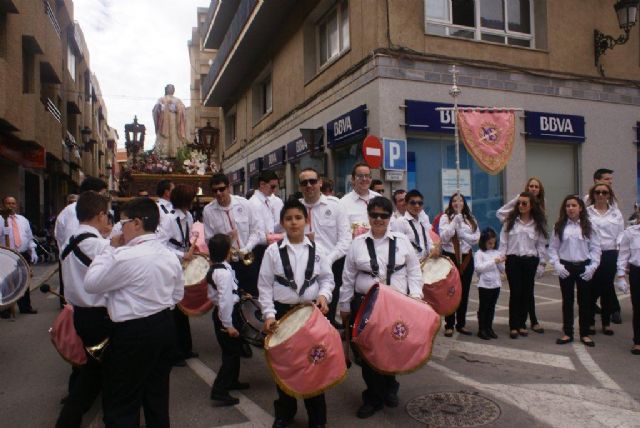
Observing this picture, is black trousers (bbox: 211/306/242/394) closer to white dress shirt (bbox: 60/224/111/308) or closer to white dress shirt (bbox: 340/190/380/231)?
white dress shirt (bbox: 60/224/111/308)

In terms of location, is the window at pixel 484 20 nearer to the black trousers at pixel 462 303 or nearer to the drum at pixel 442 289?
the black trousers at pixel 462 303

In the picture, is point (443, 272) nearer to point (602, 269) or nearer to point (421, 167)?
point (602, 269)

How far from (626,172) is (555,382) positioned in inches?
477

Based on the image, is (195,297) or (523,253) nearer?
(195,297)

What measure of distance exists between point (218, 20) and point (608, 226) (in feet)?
82.2

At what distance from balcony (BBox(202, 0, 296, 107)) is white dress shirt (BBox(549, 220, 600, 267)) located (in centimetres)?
1311

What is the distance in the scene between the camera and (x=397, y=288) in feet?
14.6

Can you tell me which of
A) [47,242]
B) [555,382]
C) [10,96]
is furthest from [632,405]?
[47,242]

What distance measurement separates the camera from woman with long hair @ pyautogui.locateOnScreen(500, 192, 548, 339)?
689 cm

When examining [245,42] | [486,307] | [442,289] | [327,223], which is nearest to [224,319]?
[327,223]

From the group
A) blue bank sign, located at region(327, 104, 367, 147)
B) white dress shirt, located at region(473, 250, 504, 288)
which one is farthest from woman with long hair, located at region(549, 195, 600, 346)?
blue bank sign, located at region(327, 104, 367, 147)

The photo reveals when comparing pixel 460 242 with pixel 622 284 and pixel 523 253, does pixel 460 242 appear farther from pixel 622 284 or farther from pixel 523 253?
pixel 622 284

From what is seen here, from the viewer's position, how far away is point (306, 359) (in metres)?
3.54

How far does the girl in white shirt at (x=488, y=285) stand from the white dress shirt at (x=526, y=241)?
233 millimetres
